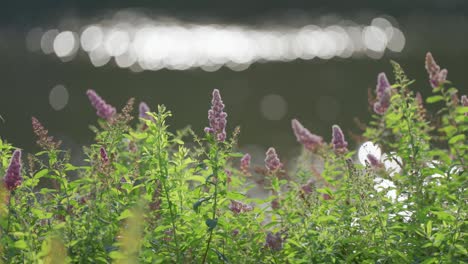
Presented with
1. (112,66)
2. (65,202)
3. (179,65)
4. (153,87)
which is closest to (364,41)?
(179,65)

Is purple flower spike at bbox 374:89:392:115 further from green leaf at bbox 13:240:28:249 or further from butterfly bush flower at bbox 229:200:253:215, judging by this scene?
green leaf at bbox 13:240:28:249

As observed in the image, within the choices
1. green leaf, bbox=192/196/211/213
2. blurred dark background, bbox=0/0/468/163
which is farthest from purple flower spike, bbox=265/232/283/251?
blurred dark background, bbox=0/0/468/163

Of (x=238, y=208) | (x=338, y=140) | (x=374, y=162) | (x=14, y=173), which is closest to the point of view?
(x=14, y=173)

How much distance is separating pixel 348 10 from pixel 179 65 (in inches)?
499

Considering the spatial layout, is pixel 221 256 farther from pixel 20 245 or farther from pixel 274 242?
pixel 20 245

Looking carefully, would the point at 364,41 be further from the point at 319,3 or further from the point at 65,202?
the point at 65,202

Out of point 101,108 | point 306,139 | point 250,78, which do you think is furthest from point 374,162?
point 250,78

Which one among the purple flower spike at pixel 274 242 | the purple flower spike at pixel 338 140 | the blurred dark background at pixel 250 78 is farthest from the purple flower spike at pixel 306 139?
the blurred dark background at pixel 250 78

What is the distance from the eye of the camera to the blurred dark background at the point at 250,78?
18000 millimetres

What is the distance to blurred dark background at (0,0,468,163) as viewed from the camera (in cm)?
1800

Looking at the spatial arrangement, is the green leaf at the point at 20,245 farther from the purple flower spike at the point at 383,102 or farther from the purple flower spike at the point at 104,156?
the purple flower spike at the point at 383,102

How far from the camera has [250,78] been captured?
82.8 ft

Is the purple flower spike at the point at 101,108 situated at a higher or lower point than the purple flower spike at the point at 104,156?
higher

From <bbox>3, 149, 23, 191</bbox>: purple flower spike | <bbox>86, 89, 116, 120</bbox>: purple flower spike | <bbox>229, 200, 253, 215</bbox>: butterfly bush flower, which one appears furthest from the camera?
<bbox>86, 89, 116, 120</bbox>: purple flower spike
